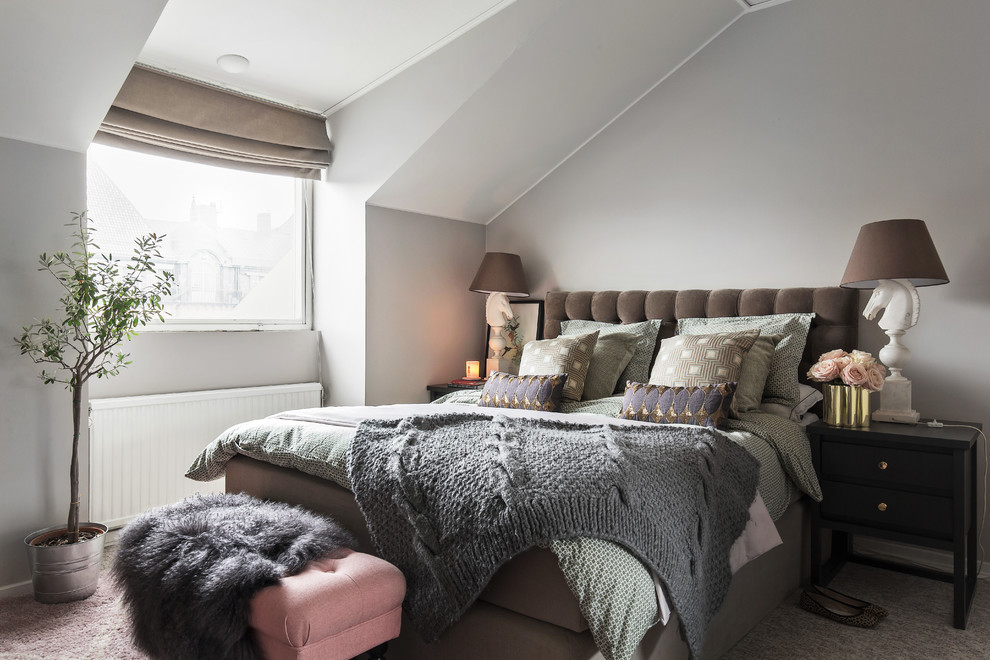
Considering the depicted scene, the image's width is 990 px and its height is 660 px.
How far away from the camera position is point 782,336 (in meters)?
3.00

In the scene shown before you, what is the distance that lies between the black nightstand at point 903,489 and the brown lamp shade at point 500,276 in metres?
2.02

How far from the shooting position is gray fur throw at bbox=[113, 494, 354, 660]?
1535 millimetres

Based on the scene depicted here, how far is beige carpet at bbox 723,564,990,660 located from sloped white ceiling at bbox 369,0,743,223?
8.83 feet

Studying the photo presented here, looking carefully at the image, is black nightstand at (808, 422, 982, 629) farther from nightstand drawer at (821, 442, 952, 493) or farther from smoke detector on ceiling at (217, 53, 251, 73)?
smoke detector on ceiling at (217, 53, 251, 73)

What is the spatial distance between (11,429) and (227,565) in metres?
1.63

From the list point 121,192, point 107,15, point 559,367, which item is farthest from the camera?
point 121,192

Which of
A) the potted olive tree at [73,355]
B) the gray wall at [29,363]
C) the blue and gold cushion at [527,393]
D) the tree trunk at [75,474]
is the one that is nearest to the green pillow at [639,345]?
the blue and gold cushion at [527,393]

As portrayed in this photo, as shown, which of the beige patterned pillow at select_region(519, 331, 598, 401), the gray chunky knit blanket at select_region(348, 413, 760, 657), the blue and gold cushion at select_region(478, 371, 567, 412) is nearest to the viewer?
the gray chunky knit blanket at select_region(348, 413, 760, 657)

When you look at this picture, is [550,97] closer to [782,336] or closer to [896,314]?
[782,336]

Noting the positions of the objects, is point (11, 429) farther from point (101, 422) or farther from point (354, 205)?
point (354, 205)

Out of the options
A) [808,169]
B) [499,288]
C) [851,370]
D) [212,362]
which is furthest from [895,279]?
[212,362]

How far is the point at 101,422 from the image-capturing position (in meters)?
3.24

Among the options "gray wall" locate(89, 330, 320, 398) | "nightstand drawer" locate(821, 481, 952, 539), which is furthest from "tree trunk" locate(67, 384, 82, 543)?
"nightstand drawer" locate(821, 481, 952, 539)

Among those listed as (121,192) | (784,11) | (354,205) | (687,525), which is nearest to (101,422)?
(121,192)
